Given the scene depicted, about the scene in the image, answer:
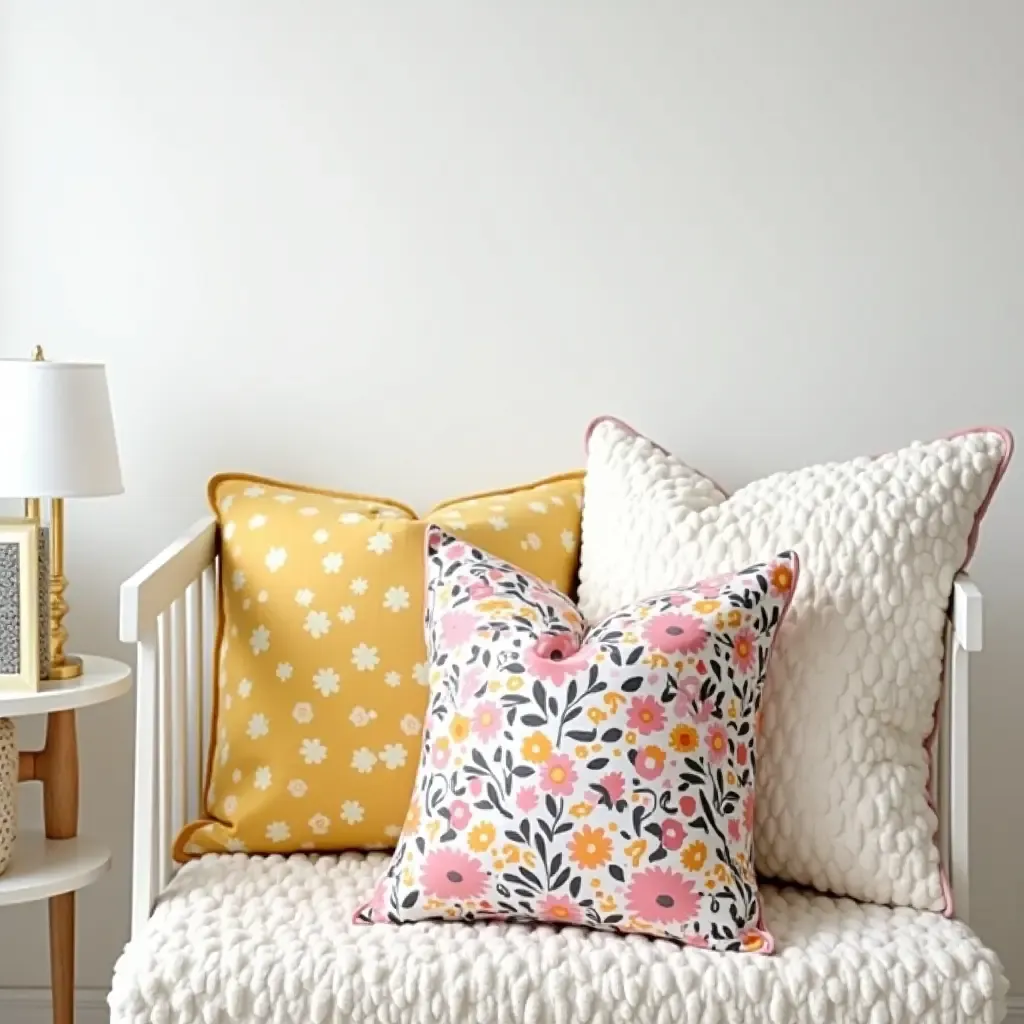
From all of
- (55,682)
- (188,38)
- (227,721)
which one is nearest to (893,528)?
(227,721)

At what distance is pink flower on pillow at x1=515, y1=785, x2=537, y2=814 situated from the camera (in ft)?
5.02

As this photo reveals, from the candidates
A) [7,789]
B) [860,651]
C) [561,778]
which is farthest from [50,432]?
[860,651]

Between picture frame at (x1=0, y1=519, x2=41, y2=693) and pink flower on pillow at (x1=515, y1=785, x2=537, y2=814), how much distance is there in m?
0.66

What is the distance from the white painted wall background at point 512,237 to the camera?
6.71ft

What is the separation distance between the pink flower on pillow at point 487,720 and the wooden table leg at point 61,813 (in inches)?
25.4

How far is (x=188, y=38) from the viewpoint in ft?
6.75

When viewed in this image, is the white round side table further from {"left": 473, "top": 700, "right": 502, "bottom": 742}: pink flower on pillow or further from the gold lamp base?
{"left": 473, "top": 700, "right": 502, "bottom": 742}: pink flower on pillow

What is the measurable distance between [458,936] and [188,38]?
1.29 metres

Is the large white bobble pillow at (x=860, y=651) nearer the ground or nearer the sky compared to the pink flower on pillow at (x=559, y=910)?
nearer the sky

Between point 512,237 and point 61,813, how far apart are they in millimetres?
1000

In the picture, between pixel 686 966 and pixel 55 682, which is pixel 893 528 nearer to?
pixel 686 966

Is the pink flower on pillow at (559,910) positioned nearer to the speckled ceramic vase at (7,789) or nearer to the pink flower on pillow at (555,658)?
the pink flower on pillow at (555,658)

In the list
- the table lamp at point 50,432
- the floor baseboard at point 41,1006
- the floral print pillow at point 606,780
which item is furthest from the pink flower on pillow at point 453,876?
the floor baseboard at point 41,1006

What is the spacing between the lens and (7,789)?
181 cm
